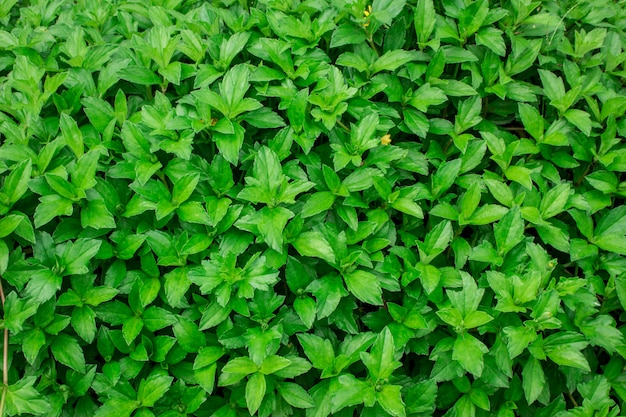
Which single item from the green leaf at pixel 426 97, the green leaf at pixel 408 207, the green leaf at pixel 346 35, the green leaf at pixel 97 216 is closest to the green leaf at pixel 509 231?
the green leaf at pixel 408 207

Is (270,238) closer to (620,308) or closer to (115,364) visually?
(115,364)

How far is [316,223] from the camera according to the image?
197 cm

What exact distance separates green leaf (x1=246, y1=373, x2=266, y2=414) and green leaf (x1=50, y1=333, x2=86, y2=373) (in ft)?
1.72

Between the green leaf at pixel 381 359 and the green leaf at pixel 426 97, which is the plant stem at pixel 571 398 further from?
the green leaf at pixel 426 97

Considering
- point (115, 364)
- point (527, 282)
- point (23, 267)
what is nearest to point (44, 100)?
point (23, 267)

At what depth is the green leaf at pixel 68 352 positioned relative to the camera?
1.81 m

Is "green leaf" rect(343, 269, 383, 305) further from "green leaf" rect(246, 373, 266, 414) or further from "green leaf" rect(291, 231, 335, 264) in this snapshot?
"green leaf" rect(246, 373, 266, 414)

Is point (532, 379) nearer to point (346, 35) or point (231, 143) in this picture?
point (231, 143)

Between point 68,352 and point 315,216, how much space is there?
2.94 ft

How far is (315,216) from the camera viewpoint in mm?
1986

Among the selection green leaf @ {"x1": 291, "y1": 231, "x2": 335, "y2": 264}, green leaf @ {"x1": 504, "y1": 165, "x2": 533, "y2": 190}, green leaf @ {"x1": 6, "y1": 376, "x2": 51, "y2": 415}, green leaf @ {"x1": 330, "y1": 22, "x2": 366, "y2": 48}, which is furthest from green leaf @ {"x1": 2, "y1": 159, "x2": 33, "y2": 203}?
green leaf @ {"x1": 504, "y1": 165, "x2": 533, "y2": 190}

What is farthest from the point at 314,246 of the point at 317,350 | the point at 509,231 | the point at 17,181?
the point at 17,181

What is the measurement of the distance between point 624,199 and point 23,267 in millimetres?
2195

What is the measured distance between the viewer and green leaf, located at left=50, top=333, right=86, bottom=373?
181 cm
